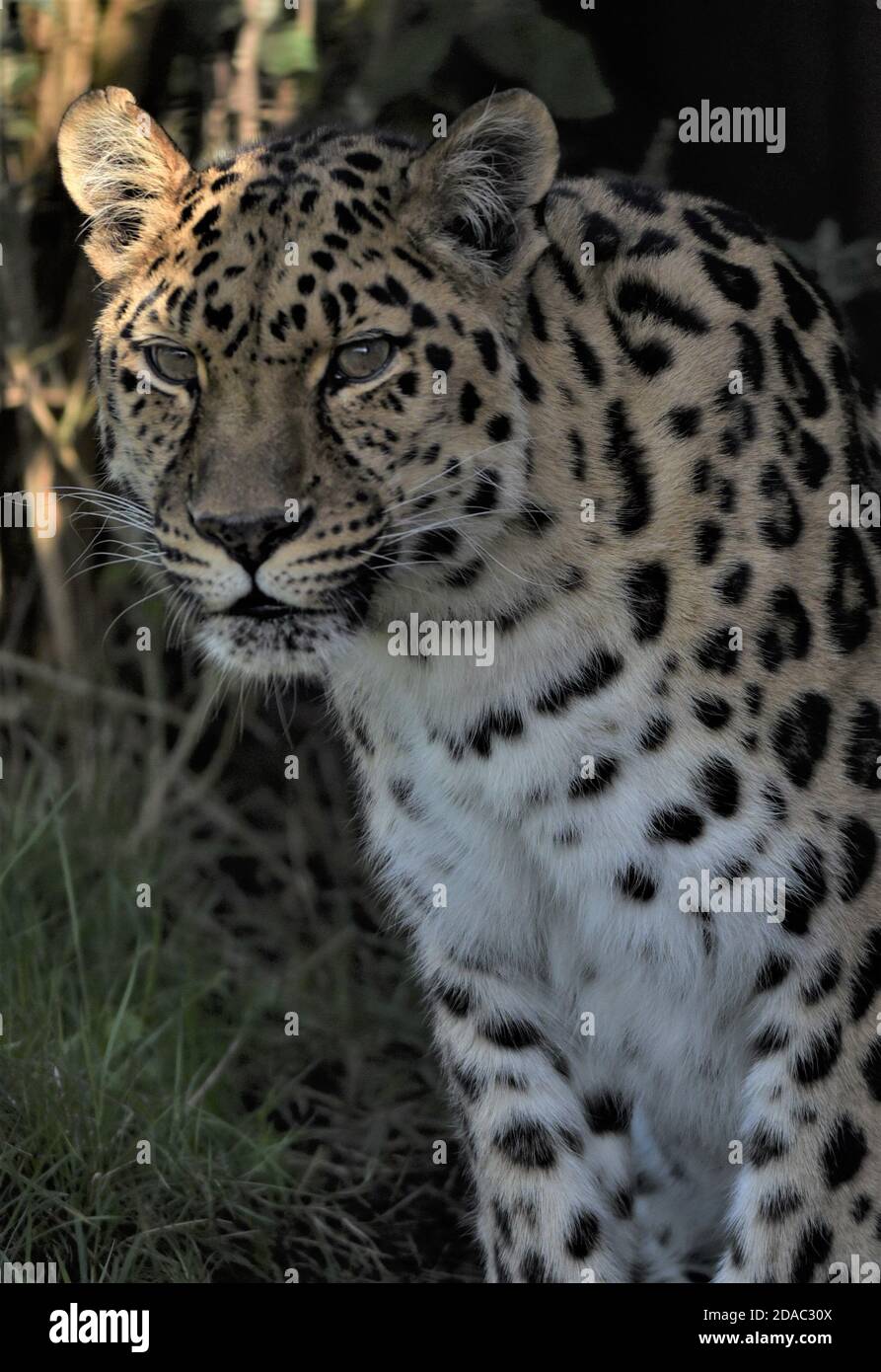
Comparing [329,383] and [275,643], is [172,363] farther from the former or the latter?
[275,643]

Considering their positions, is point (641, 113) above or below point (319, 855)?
above

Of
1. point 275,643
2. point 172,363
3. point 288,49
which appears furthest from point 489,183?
point 288,49

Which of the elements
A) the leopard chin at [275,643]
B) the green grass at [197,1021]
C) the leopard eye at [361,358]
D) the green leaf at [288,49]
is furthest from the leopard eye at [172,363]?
the green leaf at [288,49]

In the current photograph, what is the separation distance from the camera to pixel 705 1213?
4.45m

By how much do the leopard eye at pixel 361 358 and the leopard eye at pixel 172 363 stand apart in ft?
0.87

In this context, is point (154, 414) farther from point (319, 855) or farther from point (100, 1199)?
point (319, 855)

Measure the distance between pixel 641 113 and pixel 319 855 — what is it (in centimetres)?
257

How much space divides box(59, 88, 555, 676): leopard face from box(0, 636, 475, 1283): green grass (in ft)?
4.60

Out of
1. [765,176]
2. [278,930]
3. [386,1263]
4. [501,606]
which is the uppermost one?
[765,176]

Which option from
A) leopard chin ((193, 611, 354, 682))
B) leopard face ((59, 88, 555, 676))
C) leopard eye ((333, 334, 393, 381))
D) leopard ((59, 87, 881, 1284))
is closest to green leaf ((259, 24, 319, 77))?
leopard ((59, 87, 881, 1284))

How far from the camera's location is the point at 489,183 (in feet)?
11.1

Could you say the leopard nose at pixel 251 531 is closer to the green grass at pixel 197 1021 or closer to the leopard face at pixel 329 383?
the leopard face at pixel 329 383

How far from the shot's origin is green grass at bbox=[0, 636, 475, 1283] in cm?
423
